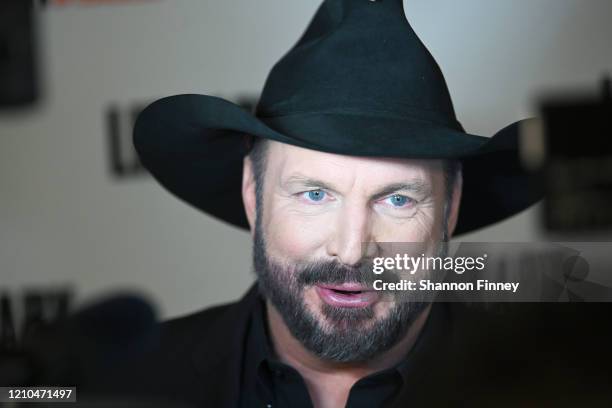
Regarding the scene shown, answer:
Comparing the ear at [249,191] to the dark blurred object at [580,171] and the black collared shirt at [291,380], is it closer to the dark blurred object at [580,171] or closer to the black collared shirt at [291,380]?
the black collared shirt at [291,380]

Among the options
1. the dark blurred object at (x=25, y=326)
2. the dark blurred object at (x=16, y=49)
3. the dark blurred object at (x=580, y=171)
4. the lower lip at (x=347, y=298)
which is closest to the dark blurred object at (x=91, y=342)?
the dark blurred object at (x=25, y=326)

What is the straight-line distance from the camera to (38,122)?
1378 millimetres

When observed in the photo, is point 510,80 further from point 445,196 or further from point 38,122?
point 38,122

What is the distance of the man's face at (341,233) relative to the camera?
110 centimetres

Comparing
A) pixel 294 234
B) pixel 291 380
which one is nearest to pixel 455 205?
pixel 294 234

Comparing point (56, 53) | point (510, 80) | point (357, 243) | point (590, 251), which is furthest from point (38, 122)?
point (590, 251)

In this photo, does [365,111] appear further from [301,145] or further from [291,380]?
[291,380]

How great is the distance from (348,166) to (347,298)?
19 centimetres

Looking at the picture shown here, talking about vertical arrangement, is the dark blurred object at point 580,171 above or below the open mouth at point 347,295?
above

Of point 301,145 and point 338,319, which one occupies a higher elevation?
point 301,145

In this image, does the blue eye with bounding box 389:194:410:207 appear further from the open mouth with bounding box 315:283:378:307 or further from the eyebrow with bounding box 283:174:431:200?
the open mouth with bounding box 315:283:378:307

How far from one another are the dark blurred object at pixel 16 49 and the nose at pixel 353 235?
0.61 meters

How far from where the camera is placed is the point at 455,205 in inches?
48.1

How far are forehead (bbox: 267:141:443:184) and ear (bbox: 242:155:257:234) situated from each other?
3.9 inches
